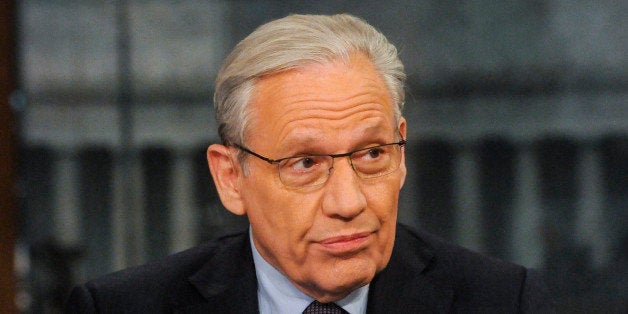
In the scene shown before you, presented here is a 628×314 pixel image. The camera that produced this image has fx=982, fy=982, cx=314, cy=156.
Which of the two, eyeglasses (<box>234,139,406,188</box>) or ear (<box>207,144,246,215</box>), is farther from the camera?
ear (<box>207,144,246,215</box>)

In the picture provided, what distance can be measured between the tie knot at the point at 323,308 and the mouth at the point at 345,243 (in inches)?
10.5

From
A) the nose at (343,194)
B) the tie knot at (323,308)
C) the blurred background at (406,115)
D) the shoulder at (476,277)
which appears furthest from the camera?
the blurred background at (406,115)

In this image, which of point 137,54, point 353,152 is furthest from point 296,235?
point 137,54

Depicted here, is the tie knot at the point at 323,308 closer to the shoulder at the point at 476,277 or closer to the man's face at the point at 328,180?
the man's face at the point at 328,180

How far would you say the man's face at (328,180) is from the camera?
2.20m

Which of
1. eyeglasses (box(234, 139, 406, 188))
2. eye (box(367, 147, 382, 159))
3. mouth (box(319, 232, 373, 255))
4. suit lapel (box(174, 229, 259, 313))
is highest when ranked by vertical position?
eye (box(367, 147, 382, 159))

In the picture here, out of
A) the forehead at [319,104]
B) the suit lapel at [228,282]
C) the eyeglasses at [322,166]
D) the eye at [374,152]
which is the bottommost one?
the suit lapel at [228,282]

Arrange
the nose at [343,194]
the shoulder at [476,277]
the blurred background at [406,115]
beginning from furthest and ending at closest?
the blurred background at [406,115]
the shoulder at [476,277]
the nose at [343,194]

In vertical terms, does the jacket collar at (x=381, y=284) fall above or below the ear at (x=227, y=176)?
below

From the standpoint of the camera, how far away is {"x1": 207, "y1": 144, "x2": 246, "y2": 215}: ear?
8.08 ft

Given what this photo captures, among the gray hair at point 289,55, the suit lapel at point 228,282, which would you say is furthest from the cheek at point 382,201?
the suit lapel at point 228,282

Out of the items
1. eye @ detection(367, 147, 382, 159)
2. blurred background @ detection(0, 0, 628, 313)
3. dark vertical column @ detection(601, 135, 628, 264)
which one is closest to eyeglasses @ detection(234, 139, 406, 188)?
eye @ detection(367, 147, 382, 159)

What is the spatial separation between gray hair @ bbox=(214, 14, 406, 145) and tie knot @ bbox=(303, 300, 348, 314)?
1.46 ft

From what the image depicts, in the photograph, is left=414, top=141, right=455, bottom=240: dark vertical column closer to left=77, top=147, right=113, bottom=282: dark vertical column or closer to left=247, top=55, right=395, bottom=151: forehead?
left=77, top=147, right=113, bottom=282: dark vertical column
